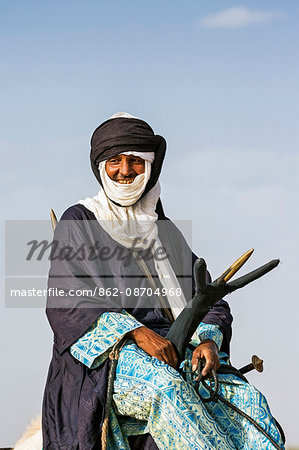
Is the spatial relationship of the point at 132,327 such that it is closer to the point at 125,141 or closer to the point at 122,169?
the point at 122,169

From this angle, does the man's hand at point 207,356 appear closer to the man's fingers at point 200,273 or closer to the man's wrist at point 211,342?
the man's wrist at point 211,342

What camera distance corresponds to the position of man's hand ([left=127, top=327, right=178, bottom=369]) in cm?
519

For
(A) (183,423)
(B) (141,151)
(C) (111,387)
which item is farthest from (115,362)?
(B) (141,151)

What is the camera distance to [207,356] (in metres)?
5.34

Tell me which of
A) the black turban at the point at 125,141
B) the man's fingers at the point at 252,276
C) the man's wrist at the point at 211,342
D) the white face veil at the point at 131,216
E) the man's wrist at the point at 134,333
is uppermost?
the black turban at the point at 125,141

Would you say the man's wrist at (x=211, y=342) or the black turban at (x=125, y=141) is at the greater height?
the black turban at (x=125, y=141)

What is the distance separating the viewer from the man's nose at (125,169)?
5848 millimetres

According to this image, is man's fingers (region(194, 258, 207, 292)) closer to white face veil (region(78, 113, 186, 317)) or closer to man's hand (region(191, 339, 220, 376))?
man's hand (region(191, 339, 220, 376))

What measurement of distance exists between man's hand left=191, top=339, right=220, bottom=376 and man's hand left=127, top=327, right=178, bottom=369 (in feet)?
0.44

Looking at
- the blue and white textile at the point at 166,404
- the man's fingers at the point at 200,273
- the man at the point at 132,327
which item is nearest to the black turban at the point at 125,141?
the man at the point at 132,327

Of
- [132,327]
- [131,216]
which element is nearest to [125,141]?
[131,216]

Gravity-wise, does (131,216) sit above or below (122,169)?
below

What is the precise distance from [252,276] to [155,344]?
689mm

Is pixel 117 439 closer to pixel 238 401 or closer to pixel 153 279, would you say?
pixel 238 401
